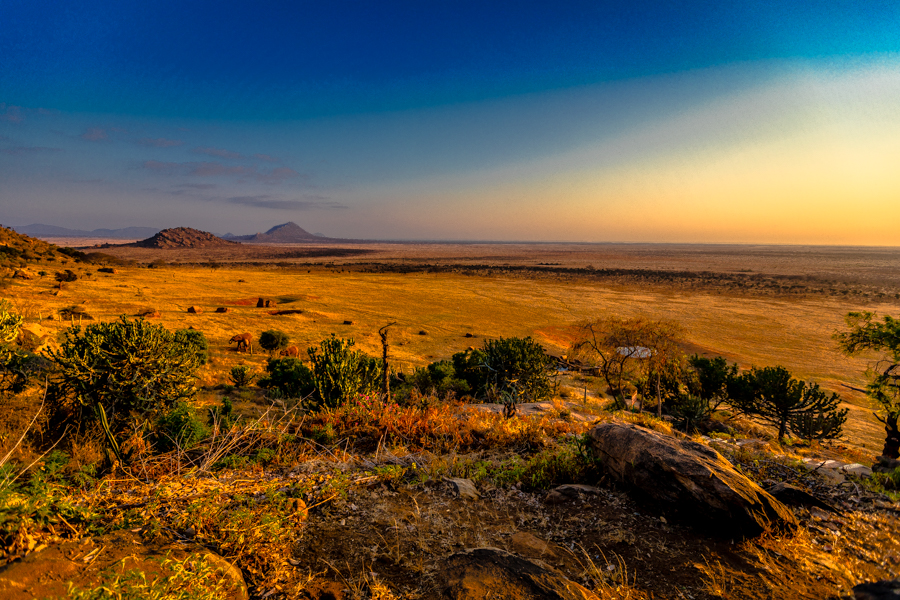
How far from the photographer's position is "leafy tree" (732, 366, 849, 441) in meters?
13.8

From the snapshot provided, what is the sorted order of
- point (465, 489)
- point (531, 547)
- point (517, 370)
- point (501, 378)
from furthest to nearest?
point (501, 378)
point (517, 370)
point (465, 489)
point (531, 547)

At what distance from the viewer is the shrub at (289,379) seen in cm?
1265

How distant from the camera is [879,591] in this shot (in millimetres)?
3012

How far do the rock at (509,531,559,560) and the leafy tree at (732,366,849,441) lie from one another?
14.0 m

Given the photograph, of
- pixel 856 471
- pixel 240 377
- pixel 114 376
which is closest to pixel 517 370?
→ pixel 856 471

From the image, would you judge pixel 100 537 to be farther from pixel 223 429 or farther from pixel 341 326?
pixel 341 326

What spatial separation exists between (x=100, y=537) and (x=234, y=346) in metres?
20.3

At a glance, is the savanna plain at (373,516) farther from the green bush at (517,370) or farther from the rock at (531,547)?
the green bush at (517,370)

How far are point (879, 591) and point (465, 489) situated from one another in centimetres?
367

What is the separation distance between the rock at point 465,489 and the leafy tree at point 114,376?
5231mm

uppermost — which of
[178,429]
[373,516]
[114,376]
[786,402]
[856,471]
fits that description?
[114,376]

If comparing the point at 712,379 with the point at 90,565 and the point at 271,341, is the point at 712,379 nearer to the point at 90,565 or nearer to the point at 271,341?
the point at 90,565

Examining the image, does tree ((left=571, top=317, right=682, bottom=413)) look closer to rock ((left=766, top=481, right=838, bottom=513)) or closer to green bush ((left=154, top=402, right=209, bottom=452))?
rock ((left=766, top=481, right=838, bottom=513))

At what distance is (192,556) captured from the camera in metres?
2.76
